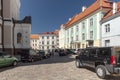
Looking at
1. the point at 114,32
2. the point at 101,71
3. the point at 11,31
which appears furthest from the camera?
the point at 114,32

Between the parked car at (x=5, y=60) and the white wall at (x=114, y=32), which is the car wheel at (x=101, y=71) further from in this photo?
the white wall at (x=114, y=32)

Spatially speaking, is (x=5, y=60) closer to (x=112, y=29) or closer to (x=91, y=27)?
(x=112, y=29)

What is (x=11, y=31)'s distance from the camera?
2675 cm

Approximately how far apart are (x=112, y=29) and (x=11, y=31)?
1766cm

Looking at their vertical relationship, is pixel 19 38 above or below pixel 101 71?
above

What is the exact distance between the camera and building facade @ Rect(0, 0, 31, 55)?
2619 centimetres

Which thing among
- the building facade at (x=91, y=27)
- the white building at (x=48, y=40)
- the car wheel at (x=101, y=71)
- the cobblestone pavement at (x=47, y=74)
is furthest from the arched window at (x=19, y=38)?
the white building at (x=48, y=40)

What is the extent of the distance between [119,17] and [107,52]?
881 inches

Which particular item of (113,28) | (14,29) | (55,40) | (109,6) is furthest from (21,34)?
(55,40)

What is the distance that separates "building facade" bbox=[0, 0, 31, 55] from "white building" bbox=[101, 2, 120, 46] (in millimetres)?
14768

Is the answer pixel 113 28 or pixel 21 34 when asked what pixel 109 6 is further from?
pixel 21 34

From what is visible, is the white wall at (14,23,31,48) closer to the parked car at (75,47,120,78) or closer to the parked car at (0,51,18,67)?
the parked car at (0,51,18,67)

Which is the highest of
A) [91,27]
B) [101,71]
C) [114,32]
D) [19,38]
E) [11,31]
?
[91,27]

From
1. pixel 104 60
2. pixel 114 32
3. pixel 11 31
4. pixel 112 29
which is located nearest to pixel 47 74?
pixel 104 60
